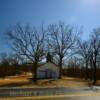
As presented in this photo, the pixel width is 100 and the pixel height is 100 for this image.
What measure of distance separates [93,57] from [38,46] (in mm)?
16090

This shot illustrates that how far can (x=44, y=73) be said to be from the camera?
73.1m

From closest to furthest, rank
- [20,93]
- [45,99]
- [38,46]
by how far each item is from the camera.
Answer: [45,99]
[20,93]
[38,46]

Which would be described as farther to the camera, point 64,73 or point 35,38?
point 64,73

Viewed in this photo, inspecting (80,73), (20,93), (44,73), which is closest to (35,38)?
(44,73)

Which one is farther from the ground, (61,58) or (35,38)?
(35,38)

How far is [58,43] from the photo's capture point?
72.0 metres

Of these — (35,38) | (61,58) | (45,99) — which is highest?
(35,38)

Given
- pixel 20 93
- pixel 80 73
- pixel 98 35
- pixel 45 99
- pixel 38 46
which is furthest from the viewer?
pixel 80 73

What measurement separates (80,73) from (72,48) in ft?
58.9

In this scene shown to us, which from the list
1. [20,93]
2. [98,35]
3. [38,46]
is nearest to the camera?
[20,93]

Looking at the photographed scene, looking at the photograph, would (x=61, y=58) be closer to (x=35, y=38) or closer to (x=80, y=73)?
(x=35, y=38)

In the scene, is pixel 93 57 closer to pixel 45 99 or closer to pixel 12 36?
pixel 12 36

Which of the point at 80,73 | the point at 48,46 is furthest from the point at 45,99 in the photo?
the point at 80,73

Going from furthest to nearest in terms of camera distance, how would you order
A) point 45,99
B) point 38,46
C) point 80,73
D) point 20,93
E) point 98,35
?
point 80,73, point 98,35, point 38,46, point 20,93, point 45,99
